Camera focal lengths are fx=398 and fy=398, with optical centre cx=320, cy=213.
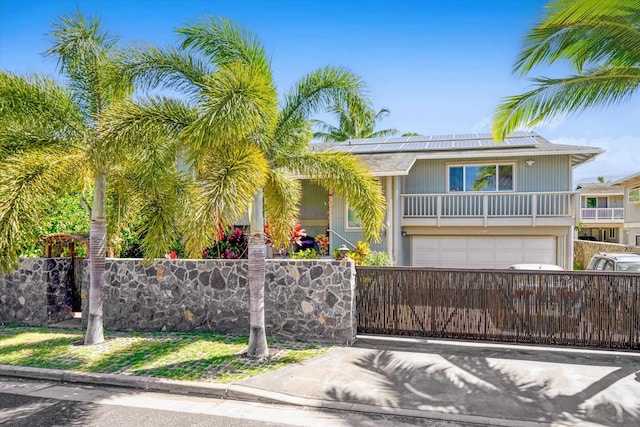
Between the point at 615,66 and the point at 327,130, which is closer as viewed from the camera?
the point at 615,66

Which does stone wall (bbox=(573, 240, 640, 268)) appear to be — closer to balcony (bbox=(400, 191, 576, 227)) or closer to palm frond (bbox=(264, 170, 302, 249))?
balcony (bbox=(400, 191, 576, 227))

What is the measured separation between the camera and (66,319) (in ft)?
33.7

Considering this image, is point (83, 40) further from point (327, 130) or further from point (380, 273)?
point (327, 130)

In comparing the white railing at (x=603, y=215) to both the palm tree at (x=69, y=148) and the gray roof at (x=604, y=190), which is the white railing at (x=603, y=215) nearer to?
the gray roof at (x=604, y=190)

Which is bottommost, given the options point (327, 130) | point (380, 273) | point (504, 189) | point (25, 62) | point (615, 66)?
point (380, 273)

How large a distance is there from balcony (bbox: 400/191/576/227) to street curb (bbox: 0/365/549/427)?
11.1m

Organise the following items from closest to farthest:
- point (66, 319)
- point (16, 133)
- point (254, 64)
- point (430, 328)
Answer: point (254, 64), point (16, 133), point (430, 328), point (66, 319)

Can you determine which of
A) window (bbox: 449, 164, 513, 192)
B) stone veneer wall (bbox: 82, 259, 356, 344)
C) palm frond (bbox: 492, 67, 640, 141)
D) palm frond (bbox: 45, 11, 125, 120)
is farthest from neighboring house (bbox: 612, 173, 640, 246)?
palm frond (bbox: 45, 11, 125, 120)

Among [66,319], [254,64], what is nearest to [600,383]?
[254,64]

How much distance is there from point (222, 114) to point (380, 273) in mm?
4696

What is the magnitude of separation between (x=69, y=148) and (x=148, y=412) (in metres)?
5.26

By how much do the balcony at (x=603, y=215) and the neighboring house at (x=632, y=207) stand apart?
623 cm

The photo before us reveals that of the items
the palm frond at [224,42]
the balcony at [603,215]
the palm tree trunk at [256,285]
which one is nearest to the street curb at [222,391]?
the palm tree trunk at [256,285]

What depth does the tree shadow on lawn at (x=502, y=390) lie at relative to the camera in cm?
514
